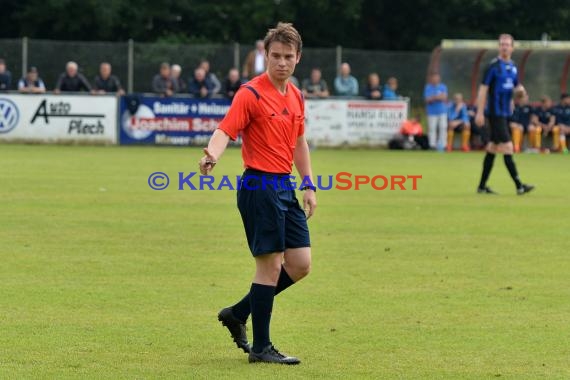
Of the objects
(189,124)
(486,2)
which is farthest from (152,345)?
(486,2)

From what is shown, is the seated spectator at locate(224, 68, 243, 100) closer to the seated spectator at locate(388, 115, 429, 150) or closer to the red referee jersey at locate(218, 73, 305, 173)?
the seated spectator at locate(388, 115, 429, 150)

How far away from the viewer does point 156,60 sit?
36.8 meters

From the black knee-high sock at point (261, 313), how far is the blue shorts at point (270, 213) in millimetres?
218

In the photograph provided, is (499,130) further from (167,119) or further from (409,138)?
(409,138)

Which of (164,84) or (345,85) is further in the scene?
(345,85)

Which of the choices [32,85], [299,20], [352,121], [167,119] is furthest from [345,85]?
[299,20]

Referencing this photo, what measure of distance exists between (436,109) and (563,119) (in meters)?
3.86

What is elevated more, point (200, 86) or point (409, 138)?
point (200, 86)

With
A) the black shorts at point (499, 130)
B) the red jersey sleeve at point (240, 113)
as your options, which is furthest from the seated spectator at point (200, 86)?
the red jersey sleeve at point (240, 113)

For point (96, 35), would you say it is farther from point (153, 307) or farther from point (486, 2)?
point (153, 307)

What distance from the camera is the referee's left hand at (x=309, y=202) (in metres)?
7.61

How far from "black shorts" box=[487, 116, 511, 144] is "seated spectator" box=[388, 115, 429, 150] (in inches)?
537

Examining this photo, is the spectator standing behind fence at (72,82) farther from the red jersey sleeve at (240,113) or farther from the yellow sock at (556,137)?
the red jersey sleeve at (240,113)

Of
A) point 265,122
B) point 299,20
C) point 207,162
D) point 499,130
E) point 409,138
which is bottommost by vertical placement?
point 409,138
